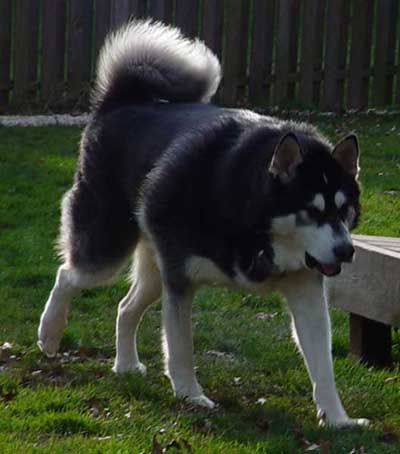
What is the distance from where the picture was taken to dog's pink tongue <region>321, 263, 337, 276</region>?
15.8 ft

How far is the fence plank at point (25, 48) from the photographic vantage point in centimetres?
1218

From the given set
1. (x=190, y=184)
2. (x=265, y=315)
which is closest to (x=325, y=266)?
(x=190, y=184)

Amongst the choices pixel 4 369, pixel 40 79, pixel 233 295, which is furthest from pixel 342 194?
pixel 40 79

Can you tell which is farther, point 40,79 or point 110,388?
point 40,79

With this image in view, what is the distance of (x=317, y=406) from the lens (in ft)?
16.9

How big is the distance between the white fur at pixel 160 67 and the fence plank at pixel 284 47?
6.74m

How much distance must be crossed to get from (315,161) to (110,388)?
1368 mm

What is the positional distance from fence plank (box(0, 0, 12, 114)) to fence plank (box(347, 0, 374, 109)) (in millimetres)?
3627

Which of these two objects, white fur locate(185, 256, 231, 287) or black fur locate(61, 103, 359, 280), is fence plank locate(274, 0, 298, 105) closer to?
black fur locate(61, 103, 359, 280)

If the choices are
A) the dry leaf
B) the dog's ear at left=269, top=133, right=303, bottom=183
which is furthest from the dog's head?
the dry leaf

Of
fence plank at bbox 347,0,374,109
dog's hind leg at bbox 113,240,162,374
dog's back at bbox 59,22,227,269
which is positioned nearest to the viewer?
dog's back at bbox 59,22,227,269

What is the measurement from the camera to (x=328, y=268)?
15.8 feet

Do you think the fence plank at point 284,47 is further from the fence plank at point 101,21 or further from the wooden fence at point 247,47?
the fence plank at point 101,21

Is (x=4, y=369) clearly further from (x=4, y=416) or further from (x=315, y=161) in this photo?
(x=315, y=161)
